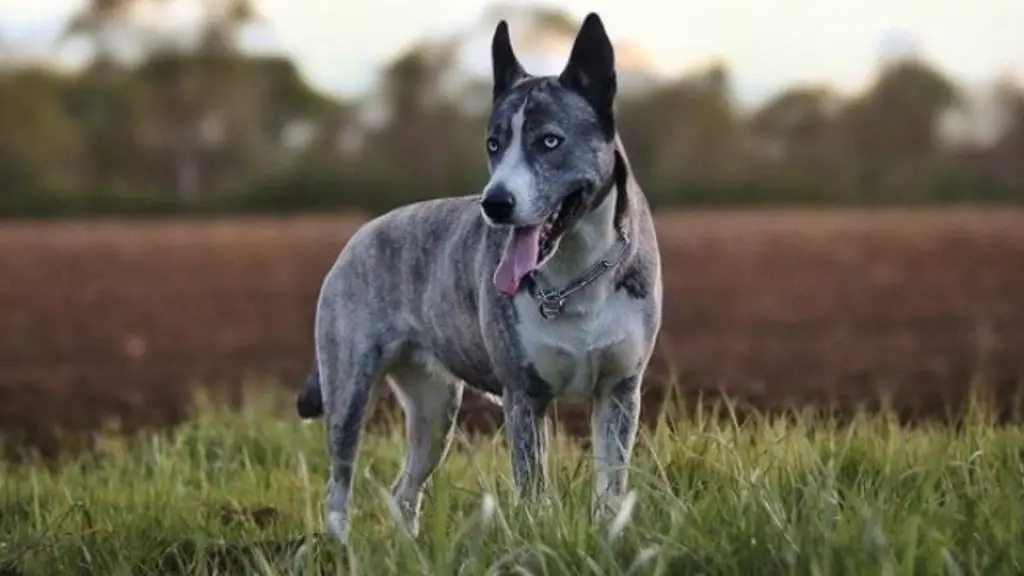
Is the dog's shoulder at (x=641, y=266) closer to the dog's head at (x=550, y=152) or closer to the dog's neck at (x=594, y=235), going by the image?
the dog's neck at (x=594, y=235)

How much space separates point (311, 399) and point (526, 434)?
5.34ft

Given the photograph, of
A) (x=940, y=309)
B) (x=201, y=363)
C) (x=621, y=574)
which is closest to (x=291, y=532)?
(x=621, y=574)

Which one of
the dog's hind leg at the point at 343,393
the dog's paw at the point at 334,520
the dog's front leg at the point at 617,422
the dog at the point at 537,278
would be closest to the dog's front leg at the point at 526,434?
the dog at the point at 537,278

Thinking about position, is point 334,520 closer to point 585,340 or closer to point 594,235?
point 585,340

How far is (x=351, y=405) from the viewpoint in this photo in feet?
21.9

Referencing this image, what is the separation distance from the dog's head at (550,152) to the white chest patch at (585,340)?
21cm

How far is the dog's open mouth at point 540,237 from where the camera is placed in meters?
5.45

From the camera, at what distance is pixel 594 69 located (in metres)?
5.62

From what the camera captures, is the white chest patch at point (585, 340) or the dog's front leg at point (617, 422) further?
the dog's front leg at point (617, 422)

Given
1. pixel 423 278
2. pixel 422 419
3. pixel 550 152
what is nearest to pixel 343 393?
pixel 422 419

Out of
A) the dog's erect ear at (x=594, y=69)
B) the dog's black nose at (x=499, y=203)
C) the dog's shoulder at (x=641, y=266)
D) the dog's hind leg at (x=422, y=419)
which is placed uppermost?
the dog's erect ear at (x=594, y=69)

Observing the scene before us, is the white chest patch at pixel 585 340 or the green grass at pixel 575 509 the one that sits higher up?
the white chest patch at pixel 585 340

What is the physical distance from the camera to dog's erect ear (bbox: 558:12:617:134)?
18.4ft

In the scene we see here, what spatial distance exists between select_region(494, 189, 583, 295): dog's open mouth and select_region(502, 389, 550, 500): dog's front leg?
0.49 m
